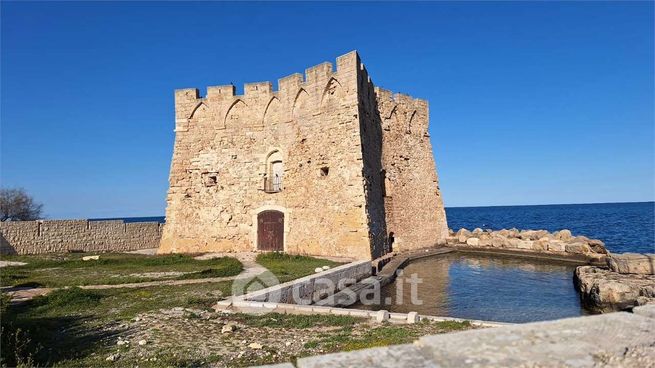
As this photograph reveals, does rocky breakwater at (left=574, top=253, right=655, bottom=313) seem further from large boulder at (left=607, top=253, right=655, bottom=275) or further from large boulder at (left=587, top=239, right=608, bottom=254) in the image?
large boulder at (left=587, top=239, right=608, bottom=254)

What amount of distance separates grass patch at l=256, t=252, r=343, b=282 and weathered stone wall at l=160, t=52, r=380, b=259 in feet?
5.42

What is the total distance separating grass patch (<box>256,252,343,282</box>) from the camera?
11.8 m

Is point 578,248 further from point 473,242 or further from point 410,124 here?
point 410,124

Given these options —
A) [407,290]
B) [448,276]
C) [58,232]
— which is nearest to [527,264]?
[448,276]

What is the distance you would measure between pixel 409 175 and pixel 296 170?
297 inches

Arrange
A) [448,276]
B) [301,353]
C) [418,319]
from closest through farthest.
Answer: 1. [301,353]
2. [418,319]
3. [448,276]

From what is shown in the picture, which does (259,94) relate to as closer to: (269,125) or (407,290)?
(269,125)

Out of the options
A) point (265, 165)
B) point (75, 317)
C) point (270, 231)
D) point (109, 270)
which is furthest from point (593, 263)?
point (109, 270)

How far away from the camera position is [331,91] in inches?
682

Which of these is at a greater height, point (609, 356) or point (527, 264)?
point (609, 356)

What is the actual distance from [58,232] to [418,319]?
20.3m

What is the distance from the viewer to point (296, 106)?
18.6 m

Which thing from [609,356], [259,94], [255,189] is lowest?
[609,356]

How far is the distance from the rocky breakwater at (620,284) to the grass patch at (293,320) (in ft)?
24.4
